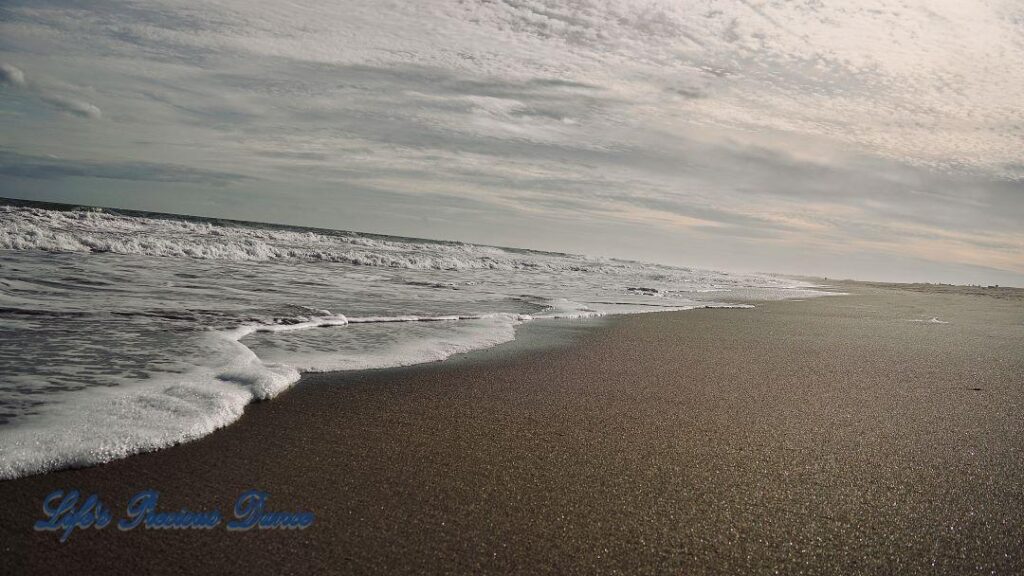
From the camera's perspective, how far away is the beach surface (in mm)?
1887

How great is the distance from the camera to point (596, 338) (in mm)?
6930

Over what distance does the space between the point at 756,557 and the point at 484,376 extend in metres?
2.84

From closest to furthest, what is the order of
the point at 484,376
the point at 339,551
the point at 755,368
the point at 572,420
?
the point at 339,551, the point at 572,420, the point at 484,376, the point at 755,368

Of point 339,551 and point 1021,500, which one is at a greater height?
point 1021,500

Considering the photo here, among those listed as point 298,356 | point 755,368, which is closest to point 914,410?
point 755,368

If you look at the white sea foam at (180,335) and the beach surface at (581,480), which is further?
the white sea foam at (180,335)

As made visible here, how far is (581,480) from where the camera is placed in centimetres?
251

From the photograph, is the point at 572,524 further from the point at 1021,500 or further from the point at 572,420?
the point at 1021,500

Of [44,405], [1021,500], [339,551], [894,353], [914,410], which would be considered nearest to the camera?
[339,551]

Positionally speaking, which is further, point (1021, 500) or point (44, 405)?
point (44, 405)

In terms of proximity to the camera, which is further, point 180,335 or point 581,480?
point 180,335

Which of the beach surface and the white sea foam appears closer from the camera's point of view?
the beach surface

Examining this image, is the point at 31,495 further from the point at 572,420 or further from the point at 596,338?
the point at 596,338

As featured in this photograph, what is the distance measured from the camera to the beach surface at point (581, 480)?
189cm
